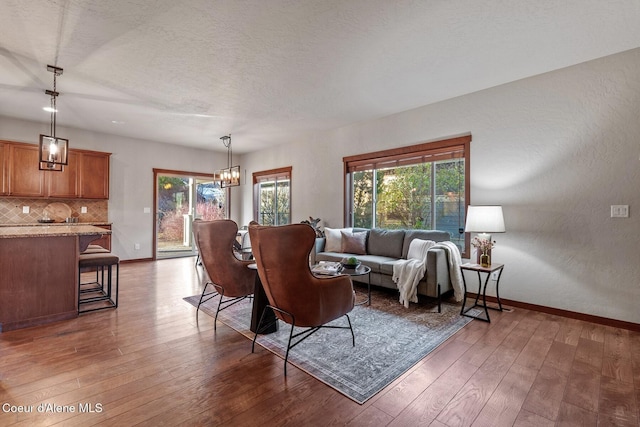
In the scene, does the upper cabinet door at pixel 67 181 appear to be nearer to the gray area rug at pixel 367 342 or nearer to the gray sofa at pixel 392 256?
the gray area rug at pixel 367 342

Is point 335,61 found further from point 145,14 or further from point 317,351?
point 317,351

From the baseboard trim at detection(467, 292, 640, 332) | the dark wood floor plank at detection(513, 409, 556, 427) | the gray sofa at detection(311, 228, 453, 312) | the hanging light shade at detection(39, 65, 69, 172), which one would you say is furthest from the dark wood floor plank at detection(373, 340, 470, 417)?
the hanging light shade at detection(39, 65, 69, 172)

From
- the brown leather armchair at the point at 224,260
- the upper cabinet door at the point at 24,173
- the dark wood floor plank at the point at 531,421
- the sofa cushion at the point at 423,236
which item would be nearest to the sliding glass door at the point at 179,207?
the upper cabinet door at the point at 24,173

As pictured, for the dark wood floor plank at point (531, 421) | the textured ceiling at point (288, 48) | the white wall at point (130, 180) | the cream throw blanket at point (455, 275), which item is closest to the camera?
the dark wood floor plank at point (531, 421)

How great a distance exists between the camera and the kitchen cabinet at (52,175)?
Answer: 4996mm

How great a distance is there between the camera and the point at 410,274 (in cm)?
352

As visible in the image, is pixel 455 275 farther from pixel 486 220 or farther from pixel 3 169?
pixel 3 169

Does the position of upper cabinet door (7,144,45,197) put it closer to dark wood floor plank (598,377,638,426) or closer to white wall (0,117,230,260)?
white wall (0,117,230,260)

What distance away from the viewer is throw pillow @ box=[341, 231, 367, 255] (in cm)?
466

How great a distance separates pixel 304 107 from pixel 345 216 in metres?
2.08

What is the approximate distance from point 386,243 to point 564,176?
7.36ft

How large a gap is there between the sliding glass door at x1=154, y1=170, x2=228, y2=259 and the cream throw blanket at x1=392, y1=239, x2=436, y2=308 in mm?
5687

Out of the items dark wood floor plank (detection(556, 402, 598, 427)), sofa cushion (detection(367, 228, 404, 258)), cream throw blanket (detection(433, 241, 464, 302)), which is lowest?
dark wood floor plank (detection(556, 402, 598, 427))

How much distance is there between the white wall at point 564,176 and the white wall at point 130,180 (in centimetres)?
603
